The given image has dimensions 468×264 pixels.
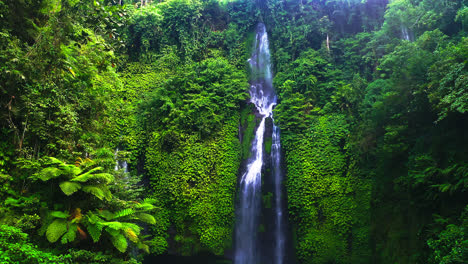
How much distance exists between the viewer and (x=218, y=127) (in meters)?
13.6

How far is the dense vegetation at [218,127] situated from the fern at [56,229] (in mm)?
27

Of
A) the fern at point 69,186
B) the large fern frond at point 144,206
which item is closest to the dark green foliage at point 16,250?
the fern at point 69,186

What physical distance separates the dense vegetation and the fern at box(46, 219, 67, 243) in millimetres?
27

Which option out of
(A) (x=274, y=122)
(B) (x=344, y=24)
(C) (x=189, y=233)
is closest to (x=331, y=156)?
Result: (A) (x=274, y=122)

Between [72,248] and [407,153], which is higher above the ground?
[407,153]

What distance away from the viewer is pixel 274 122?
45.2ft

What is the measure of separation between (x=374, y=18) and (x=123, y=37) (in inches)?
590

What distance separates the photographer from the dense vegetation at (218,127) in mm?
5695

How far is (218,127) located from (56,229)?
918cm

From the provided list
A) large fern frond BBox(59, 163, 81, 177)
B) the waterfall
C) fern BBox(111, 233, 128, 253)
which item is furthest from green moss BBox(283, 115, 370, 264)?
large fern frond BBox(59, 163, 81, 177)

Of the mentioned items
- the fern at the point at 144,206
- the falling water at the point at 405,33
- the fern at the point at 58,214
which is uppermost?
the falling water at the point at 405,33

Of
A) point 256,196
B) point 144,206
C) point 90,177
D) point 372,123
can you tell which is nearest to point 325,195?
point 256,196

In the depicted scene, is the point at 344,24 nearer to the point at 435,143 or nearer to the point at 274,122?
the point at 274,122

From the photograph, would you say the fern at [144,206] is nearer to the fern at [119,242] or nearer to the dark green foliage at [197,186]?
the fern at [119,242]
